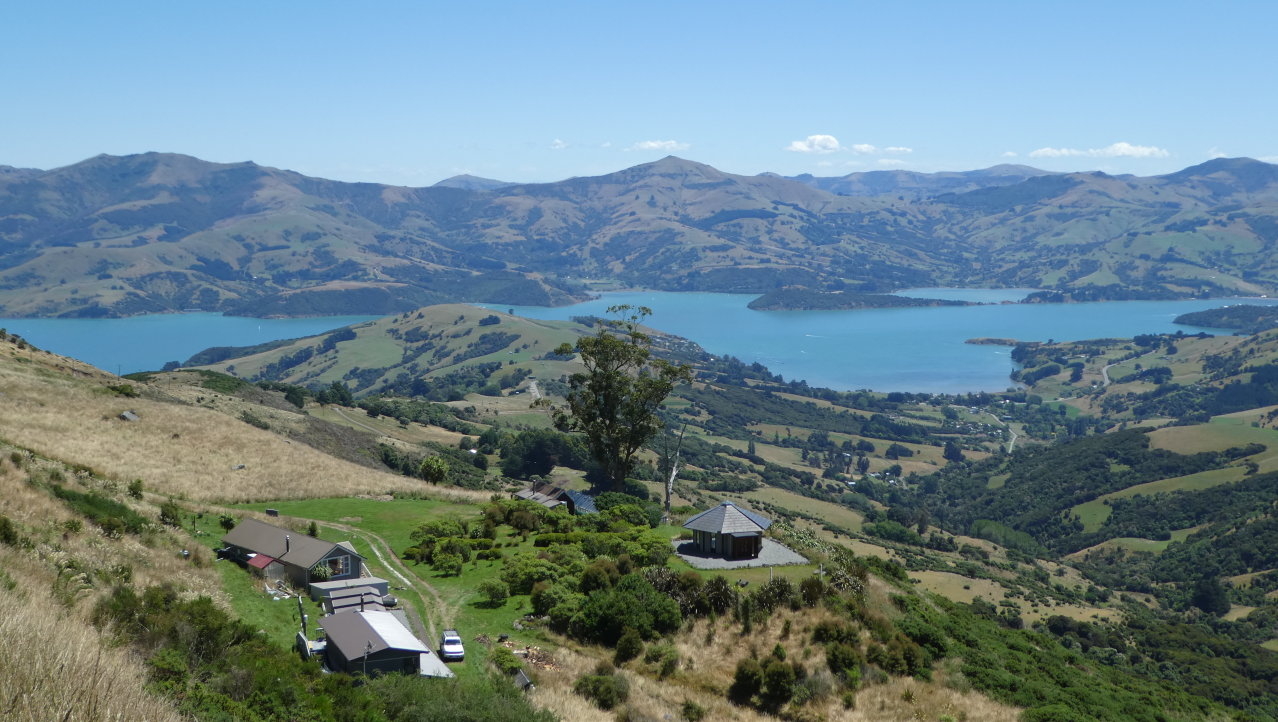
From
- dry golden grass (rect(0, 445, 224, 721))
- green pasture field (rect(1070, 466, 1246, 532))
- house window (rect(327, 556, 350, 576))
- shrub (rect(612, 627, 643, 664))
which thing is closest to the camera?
dry golden grass (rect(0, 445, 224, 721))

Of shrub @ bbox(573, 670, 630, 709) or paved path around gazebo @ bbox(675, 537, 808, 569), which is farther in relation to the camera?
paved path around gazebo @ bbox(675, 537, 808, 569)

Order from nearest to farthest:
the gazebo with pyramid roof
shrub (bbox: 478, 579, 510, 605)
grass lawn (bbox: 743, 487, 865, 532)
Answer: shrub (bbox: 478, 579, 510, 605), the gazebo with pyramid roof, grass lawn (bbox: 743, 487, 865, 532)

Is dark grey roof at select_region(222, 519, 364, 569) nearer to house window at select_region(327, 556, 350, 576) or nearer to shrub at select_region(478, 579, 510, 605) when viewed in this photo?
house window at select_region(327, 556, 350, 576)

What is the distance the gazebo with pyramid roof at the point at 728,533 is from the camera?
3506 centimetres

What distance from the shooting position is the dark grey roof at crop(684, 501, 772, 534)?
3528cm

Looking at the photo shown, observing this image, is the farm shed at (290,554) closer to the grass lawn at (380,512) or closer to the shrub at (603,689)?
the grass lawn at (380,512)

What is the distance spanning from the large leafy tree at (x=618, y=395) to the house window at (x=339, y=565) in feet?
84.3

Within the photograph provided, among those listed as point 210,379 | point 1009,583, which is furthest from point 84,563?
point 1009,583

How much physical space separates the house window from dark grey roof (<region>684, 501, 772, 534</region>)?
14.0 meters

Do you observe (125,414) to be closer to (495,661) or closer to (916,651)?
(495,661)

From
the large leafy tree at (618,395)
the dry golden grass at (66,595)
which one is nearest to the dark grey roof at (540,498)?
the large leafy tree at (618,395)

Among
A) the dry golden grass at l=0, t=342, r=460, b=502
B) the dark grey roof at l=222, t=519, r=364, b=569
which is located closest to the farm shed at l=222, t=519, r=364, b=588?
the dark grey roof at l=222, t=519, r=364, b=569

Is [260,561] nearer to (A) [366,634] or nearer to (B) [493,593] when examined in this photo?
(B) [493,593]

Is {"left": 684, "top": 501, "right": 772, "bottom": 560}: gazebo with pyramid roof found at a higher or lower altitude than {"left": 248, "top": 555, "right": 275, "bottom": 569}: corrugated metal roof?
lower
